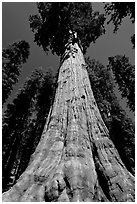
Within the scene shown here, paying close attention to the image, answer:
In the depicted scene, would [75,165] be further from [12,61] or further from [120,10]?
[12,61]

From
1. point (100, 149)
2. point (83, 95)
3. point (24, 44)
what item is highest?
point (24, 44)

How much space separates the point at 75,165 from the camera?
2.89 metres

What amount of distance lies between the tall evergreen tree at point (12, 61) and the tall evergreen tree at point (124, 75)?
9937 mm

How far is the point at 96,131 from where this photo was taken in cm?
383

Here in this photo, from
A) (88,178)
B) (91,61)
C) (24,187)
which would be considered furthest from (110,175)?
(91,61)

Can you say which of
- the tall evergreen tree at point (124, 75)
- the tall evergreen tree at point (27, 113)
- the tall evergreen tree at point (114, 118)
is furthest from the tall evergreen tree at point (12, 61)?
the tall evergreen tree at point (124, 75)

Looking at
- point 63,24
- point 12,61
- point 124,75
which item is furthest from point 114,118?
point 12,61

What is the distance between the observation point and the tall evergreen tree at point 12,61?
15841mm

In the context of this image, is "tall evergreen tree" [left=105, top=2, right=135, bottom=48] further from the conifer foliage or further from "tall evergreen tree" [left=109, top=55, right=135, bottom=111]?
"tall evergreen tree" [left=109, top=55, right=135, bottom=111]

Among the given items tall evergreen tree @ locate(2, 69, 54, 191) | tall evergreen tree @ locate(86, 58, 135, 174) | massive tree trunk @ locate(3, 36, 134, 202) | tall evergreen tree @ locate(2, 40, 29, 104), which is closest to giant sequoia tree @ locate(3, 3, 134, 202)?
massive tree trunk @ locate(3, 36, 134, 202)

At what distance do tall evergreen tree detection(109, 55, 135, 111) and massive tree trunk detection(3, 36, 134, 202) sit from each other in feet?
41.9

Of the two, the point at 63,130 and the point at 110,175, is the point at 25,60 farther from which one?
the point at 110,175

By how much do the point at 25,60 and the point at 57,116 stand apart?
16902 millimetres

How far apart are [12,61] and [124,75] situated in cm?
1178
